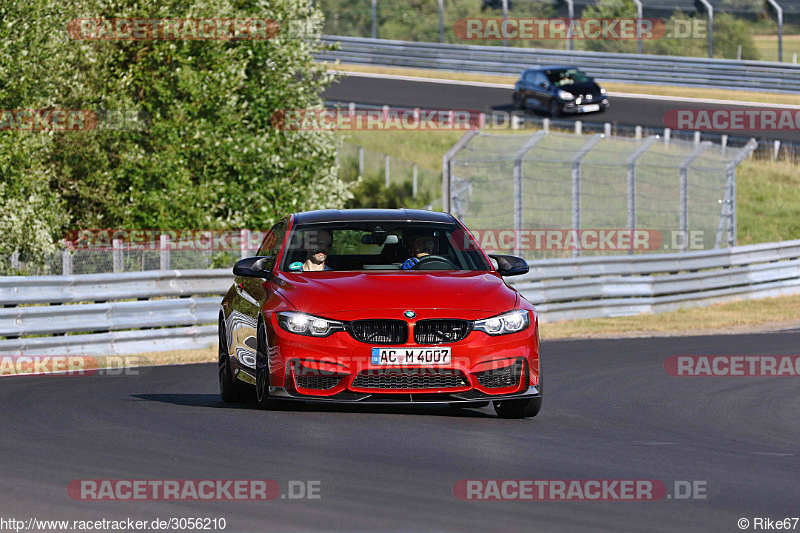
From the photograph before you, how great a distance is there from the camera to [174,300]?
17062 millimetres

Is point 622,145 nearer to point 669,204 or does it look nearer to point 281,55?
point 669,204

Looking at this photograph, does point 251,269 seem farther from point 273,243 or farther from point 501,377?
point 501,377

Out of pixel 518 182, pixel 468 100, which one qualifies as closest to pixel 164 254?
pixel 518 182

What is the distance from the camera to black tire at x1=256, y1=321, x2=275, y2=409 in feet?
31.0

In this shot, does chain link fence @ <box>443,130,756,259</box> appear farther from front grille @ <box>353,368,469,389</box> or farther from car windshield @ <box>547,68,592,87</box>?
front grille @ <box>353,368,469,389</box>

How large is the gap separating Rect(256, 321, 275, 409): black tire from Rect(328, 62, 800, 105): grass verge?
104ft

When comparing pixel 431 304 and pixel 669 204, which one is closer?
pixel 431 304

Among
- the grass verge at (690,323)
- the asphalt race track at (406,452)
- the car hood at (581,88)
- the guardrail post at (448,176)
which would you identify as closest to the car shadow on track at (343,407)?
the asphalt race track at (406,452)

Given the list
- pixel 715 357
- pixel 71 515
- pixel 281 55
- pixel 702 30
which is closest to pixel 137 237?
pixel 281 55

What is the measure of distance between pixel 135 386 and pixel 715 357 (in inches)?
265

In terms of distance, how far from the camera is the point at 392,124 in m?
42.2

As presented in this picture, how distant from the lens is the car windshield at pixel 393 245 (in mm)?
10262

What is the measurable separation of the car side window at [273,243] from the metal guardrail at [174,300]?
494cm

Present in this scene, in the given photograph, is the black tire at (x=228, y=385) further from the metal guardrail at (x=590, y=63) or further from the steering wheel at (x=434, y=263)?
the metal guardrail at (x=590, y=63)
